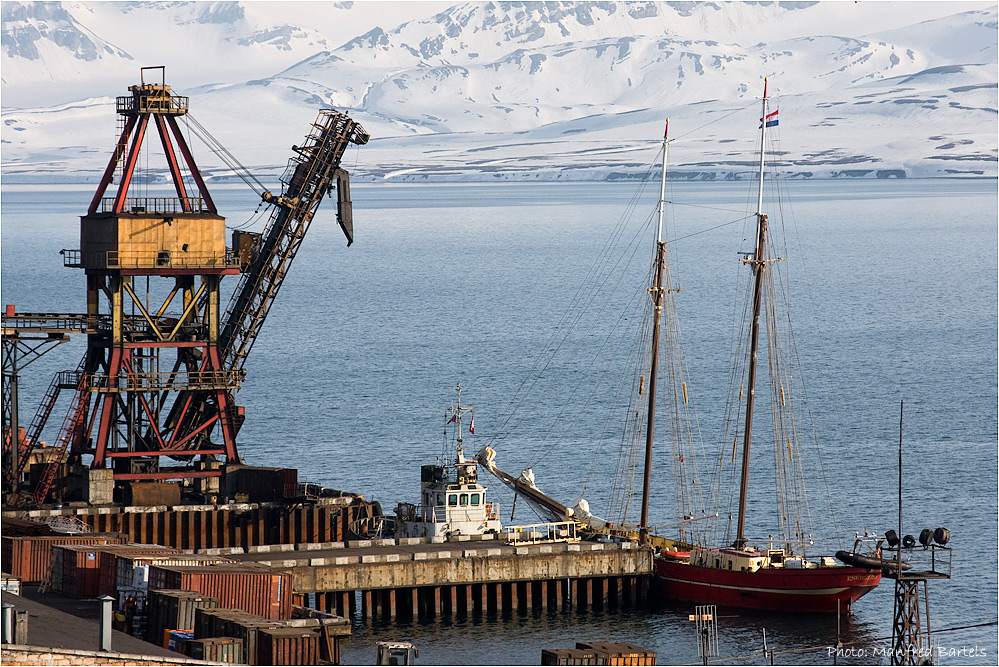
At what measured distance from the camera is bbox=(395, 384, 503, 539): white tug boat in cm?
A: 6444

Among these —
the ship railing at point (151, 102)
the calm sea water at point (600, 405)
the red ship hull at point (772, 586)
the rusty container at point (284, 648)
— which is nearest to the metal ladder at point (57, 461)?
the ship railing at point (151, 102)

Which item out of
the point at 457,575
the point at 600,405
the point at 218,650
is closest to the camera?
the point at 218,650

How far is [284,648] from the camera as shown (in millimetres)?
43344

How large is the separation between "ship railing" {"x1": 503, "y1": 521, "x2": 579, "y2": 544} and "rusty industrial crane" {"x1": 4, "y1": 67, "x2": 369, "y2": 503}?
37.4 feet

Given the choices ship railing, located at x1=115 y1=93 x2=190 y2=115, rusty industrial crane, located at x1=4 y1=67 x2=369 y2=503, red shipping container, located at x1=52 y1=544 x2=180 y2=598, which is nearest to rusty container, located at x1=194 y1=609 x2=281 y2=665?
red shipping container, located at x1=52 y1=544 x2=180 y2=598

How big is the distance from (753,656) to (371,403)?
180 feet

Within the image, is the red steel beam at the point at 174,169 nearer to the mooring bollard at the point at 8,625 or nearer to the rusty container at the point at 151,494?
the rusty container at the point at 151,494

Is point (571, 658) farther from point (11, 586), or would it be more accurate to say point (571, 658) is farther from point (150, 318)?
point (150, 318)

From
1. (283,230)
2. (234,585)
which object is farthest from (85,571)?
(283,230)

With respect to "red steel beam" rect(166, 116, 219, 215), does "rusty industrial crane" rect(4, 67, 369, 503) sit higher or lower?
lower

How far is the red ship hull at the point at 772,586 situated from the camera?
201ft

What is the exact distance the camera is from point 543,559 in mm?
62188

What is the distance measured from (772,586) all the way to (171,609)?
24321mm

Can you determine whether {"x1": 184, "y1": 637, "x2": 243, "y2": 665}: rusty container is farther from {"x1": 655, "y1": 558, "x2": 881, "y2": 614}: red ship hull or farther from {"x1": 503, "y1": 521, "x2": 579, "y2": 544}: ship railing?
{"x1": 655, "y1": 558, "x2": 881, "y2": 614}: red ship hull
